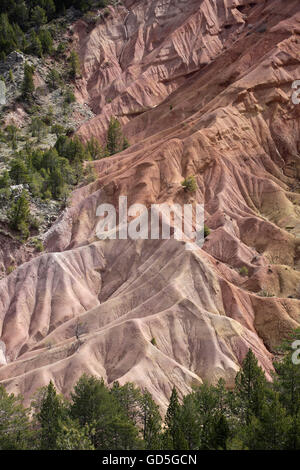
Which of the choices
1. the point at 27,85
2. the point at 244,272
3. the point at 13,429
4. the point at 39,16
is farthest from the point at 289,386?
the point at 39,16

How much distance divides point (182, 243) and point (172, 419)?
76.0 feet

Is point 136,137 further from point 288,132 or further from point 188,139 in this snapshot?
point 288,132

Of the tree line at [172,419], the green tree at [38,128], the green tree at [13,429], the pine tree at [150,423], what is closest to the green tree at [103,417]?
the tree line at [172,419]

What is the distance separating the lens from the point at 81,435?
29797 millimetres

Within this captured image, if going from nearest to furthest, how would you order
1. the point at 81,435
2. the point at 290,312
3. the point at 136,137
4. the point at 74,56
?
the point at 81,435 < the point at 290,312 < the point at 136,137 < the point at 74,56

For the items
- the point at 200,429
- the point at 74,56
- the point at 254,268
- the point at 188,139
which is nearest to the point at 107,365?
the point at 200,429

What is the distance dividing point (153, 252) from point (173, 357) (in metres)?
13.7

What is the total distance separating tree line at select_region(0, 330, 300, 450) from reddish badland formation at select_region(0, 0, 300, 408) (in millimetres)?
5986

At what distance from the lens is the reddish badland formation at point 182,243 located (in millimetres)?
46094

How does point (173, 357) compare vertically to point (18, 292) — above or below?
below

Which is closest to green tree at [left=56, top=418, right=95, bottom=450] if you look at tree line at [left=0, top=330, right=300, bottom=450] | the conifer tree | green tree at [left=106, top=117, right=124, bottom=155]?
tree line at [left=0, top=330, right=300, bottom=450]

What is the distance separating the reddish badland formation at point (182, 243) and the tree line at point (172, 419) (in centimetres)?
599

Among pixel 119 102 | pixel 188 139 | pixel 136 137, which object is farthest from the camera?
pixel 119 102

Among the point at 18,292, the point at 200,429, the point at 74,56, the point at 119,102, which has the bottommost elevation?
the point at 200,429
